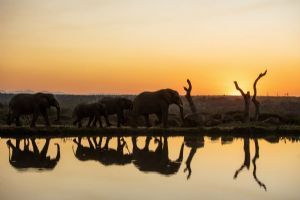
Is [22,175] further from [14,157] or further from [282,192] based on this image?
[282,192]

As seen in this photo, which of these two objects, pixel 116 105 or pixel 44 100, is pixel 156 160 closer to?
pixel 44 100

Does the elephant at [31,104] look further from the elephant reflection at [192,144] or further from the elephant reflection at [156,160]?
the elephant reflection at [192,144]

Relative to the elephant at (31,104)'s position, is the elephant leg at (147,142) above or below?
below

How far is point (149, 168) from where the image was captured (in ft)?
56.2

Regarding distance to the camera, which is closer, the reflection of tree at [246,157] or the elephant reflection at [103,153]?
the reflection of tree at [246,157]

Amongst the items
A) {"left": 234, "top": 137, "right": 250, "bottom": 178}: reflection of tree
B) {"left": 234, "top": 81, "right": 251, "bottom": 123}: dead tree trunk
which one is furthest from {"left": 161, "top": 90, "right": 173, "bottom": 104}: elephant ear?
{"left": 234, "top": 137, "right": 250, "bottom": 178}: reflection of tree

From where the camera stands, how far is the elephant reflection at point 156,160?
17.0 meters

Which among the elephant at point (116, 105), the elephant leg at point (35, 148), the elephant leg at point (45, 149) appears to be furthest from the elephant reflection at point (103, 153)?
the elephant at point (116, 105)

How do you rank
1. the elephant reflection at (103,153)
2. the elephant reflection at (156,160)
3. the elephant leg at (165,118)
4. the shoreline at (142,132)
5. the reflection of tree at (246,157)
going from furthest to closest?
the elephant leg at (165,118)
the shoreline at (142,132)
the elephant reflection at (103,153)
the reflection of tree at (246,157)
the elephant reflection at (156,160)

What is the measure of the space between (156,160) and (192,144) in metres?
5.31

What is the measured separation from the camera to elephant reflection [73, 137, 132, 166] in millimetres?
18969

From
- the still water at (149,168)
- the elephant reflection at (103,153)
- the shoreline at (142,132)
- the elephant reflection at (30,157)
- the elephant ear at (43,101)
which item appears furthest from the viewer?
the elephant ear at (43,101)

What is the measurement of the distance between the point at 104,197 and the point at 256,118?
77.2 feet

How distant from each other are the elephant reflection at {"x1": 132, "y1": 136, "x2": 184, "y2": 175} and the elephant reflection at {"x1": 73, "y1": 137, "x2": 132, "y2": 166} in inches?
18.7
